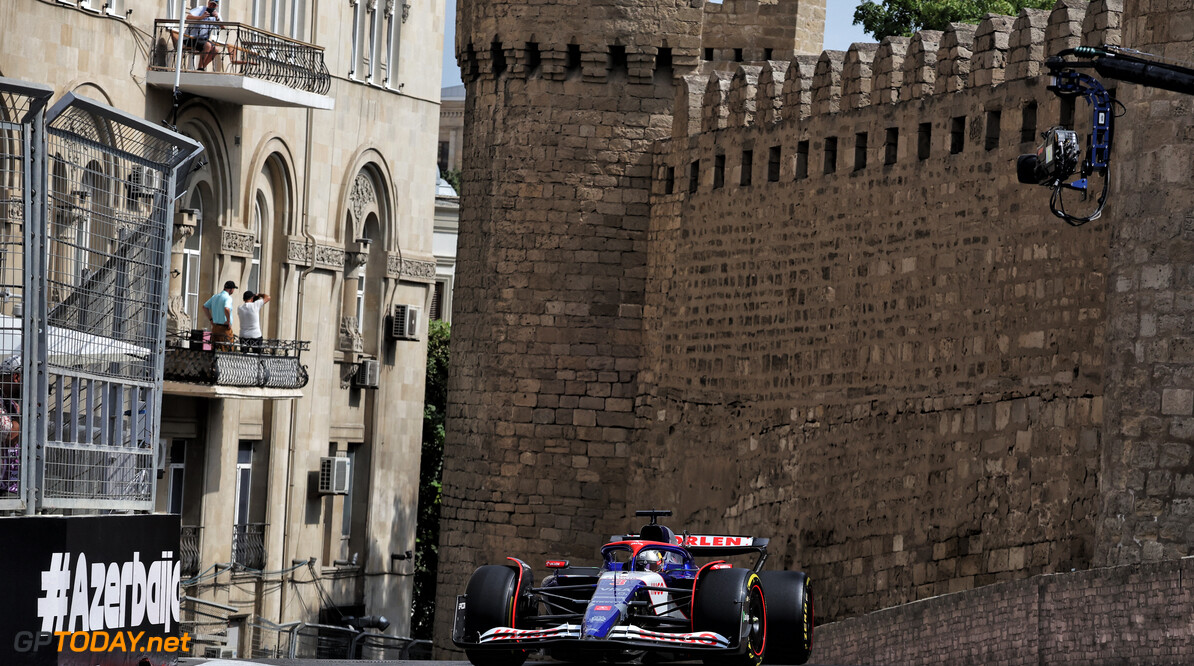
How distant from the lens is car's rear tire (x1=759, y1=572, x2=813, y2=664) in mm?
12484

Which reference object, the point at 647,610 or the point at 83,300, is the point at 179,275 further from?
the point at 83,300

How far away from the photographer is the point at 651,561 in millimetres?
12656

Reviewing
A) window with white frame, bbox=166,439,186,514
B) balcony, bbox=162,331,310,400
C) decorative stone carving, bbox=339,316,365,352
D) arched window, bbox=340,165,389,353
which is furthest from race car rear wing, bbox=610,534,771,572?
decorative stone carving, bbox=339,316,365,352

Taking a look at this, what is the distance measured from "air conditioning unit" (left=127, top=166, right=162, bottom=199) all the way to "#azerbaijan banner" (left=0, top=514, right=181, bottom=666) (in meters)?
1.46

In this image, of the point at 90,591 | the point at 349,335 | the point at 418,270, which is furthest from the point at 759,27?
the point at 90,591

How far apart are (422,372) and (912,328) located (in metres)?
12.4

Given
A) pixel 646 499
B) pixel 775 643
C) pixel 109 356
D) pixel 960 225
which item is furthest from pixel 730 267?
pixel 109 356

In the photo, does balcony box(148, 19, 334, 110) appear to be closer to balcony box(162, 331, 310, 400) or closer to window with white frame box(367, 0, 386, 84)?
balcony box(162, 331, 310, 400)

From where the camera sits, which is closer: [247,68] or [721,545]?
[721,545]

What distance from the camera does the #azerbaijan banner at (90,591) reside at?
33.2 feet

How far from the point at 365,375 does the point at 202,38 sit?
20.1ft

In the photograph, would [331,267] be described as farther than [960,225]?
Yes

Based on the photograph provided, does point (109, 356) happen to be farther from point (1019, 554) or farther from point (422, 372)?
point (422, 372)

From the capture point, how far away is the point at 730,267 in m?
23.2
